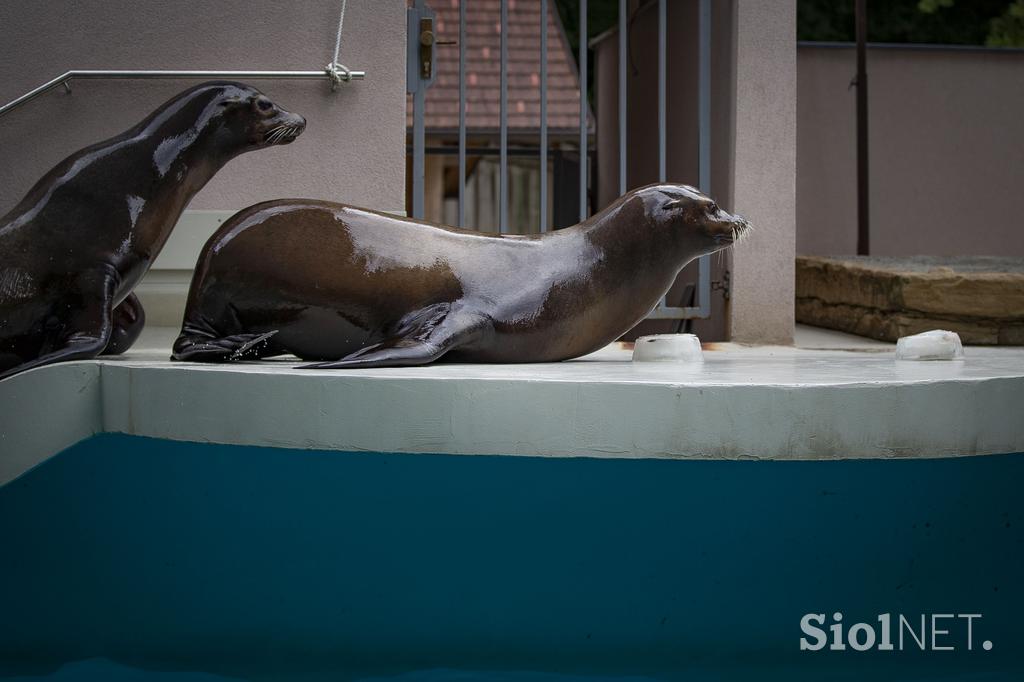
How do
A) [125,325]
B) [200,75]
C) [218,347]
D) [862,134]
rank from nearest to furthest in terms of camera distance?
[218,347] < [125,325] < [200,75] < [862,134]

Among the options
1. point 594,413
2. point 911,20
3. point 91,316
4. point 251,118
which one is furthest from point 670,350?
point 911,20

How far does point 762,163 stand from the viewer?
575cm

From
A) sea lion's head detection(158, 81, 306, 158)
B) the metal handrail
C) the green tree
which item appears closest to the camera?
sea lion's head detection(158, 81, 306, 158)

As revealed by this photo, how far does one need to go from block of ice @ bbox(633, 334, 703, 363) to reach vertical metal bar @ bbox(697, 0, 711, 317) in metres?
2.12

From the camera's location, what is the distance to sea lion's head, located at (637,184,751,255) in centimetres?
354

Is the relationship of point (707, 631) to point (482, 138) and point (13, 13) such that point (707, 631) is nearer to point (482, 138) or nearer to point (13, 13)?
point (13, 13)

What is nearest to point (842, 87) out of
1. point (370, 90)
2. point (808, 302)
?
point (808, 302)

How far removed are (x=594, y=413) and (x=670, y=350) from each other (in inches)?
40.7

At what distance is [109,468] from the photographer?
305cm

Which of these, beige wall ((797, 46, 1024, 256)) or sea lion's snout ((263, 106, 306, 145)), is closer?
sea lion's snout ((263, 106, 306, 145))

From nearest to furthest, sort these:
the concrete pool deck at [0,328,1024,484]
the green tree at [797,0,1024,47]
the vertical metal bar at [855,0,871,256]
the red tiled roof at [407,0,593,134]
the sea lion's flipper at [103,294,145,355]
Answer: the concrete pool deck at [0,328,1024,484]
the sea lion's flipper at [103,294,145,355]
the vertical metal bar at [855,0,871,256]
the red tiled roof at [407,0,593,134]
the green tree at [797,0,1024,47]

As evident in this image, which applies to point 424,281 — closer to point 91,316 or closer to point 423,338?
point 423,338

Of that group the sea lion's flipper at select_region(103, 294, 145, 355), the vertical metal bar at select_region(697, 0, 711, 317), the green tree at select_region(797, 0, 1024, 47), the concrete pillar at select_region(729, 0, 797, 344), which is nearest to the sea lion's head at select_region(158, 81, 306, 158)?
the sea lion's flipper at select_region(103, 294, 145, 355)

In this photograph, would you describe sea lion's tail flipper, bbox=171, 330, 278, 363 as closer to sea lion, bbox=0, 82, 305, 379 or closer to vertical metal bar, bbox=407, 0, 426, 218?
sea lion, bbox=0, 82, 305, 379
